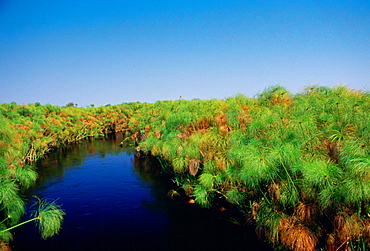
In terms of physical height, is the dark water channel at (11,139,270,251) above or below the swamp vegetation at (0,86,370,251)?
below

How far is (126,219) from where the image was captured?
15992 millimetres

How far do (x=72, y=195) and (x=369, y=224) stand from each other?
18856 mm

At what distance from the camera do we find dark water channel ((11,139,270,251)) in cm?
1303

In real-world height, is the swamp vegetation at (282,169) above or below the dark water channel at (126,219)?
above

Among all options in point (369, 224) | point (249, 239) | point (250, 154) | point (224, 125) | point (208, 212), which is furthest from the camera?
point (224, 125)

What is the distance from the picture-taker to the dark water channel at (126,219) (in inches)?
513

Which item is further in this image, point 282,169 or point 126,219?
point 126,219

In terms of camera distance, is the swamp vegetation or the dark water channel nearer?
the swamp vegetation

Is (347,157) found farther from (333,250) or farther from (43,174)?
(43,174)

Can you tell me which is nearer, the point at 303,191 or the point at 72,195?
the point at 303,191

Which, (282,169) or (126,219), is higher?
(282,169)

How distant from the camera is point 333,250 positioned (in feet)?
27.4

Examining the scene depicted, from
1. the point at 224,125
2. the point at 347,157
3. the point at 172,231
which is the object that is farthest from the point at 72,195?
the point at 347,157

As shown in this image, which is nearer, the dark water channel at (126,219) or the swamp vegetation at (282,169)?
the swamp vegetation at (282,169)
